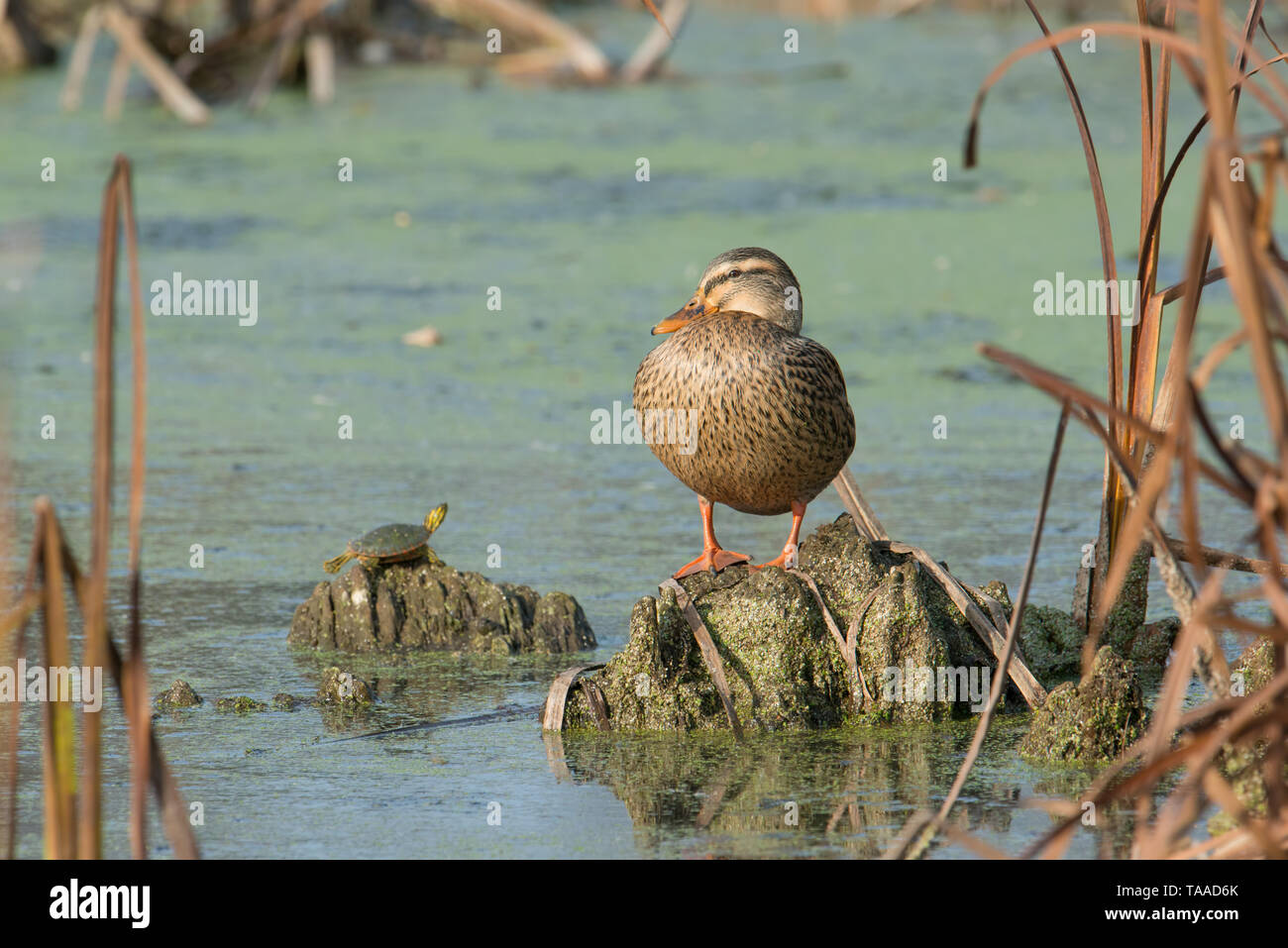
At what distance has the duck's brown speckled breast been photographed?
158 inches

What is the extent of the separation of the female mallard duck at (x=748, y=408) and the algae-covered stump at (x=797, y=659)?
0.18 meters

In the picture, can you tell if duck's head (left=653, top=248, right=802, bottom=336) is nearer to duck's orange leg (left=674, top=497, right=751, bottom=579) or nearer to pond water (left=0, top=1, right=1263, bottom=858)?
duck's orange leg (left=674, top=497, right=751, bottom=579)

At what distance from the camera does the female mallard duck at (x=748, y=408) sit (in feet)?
13.2

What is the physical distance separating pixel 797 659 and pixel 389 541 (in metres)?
1.35

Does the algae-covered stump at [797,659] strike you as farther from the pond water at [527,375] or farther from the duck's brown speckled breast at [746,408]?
the duck's brown speckled breast at [746,408]

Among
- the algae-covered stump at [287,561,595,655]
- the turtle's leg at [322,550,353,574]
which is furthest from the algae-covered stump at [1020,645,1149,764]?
the turtle's leg at [322,550,353,574]

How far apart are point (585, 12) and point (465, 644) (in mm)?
16238

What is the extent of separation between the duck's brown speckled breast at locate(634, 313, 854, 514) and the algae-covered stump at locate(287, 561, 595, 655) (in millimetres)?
773

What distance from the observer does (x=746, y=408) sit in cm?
402

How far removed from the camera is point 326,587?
488 cm

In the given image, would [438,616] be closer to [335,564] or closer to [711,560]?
[335,564]

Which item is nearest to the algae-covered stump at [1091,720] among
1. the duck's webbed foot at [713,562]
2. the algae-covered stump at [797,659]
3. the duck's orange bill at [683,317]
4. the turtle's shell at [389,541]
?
the algae-covered stump at [797,659]

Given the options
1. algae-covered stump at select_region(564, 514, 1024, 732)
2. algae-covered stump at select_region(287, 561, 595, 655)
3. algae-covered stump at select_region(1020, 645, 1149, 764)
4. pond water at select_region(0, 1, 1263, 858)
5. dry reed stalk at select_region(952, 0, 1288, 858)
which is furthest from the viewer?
algae-covered stump at select_region(287, 561, 595, 655)
